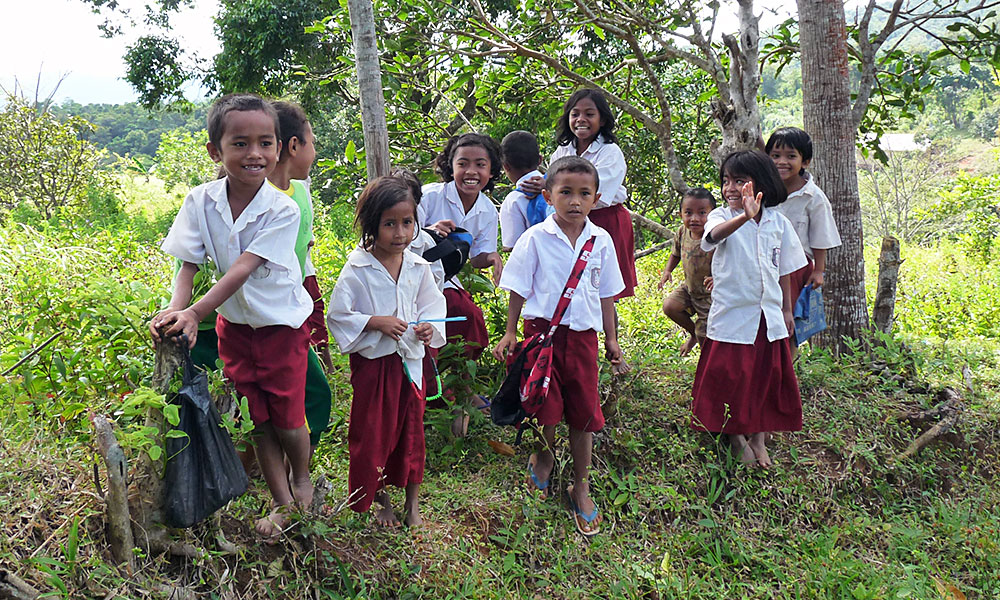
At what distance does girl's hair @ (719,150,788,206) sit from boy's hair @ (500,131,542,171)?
106 centimetres

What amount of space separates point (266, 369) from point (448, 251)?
115 centimetres

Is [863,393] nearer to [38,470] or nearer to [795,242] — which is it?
[795,242]

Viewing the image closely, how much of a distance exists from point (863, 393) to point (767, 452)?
1032 mm

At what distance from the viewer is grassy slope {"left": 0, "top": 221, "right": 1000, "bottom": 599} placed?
7.47 feet

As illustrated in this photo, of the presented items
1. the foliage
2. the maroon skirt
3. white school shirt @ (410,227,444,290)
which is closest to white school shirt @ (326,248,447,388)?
white school shirt @ (410,227,444,290)

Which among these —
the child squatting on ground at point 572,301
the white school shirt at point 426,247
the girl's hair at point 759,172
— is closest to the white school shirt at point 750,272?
the girl's hair at point 759,172

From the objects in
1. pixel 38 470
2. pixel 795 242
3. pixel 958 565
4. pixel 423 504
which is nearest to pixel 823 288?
pixel 795 242

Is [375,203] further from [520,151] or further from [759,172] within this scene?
[759,172]

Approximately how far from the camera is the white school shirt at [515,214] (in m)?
4.01

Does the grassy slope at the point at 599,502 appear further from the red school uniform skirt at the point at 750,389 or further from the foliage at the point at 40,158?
the foliage at the point at 40,158

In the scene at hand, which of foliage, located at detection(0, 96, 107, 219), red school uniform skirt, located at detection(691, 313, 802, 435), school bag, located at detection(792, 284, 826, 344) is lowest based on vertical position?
red school uniform skirt, located at detection(691, 313, 802, 435)

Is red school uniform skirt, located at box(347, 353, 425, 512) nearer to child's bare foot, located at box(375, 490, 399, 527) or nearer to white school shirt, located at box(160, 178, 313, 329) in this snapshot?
child's bare foot, located at box(375, 490, 399, 527)

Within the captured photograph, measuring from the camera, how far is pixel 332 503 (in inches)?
114

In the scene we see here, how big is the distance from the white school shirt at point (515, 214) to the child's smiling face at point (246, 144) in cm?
172
